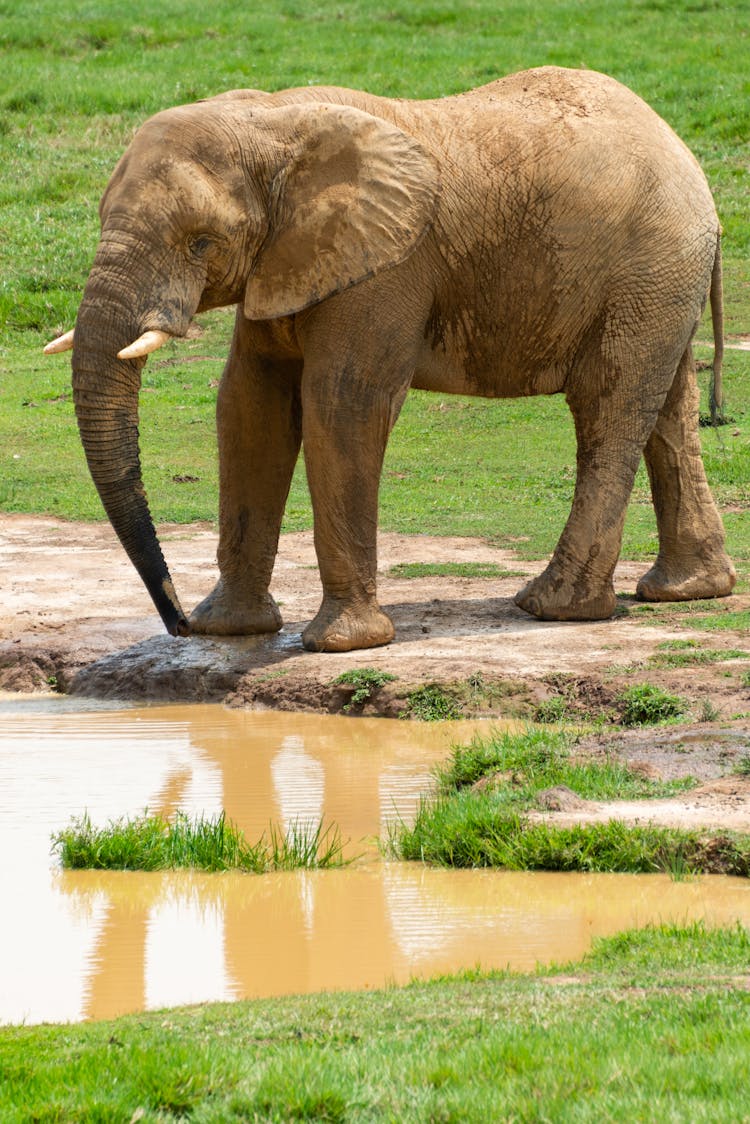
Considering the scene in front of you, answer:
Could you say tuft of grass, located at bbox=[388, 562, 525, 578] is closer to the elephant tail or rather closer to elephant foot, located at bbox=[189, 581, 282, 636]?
the elephant tail

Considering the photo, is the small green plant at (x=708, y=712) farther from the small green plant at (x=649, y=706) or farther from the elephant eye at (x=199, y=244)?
the elephant eye at (x=199, y=244)

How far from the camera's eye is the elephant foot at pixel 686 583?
11.4m

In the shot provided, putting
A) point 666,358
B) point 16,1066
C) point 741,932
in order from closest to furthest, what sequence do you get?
point 16,1066
point 741,932
point 666,358

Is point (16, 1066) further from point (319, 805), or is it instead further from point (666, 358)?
point (666, 358)

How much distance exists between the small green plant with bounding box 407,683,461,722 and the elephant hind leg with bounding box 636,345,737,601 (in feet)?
8.81

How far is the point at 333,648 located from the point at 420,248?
86.3 inches

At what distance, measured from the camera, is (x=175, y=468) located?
1706 centimetres

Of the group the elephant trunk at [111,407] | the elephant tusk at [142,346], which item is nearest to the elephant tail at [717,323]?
the elephant tusk at [142,346]

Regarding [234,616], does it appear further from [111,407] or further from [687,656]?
[687,656]

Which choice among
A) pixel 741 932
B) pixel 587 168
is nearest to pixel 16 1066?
pixel 741 932

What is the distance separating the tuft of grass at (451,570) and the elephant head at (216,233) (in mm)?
3101

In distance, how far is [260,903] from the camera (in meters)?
6.30

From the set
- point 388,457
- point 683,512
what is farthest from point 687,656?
point 388,457

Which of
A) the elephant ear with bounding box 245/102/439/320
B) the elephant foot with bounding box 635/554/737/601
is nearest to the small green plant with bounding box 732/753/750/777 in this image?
the elephant ear with bounding box 245/102/439/320
